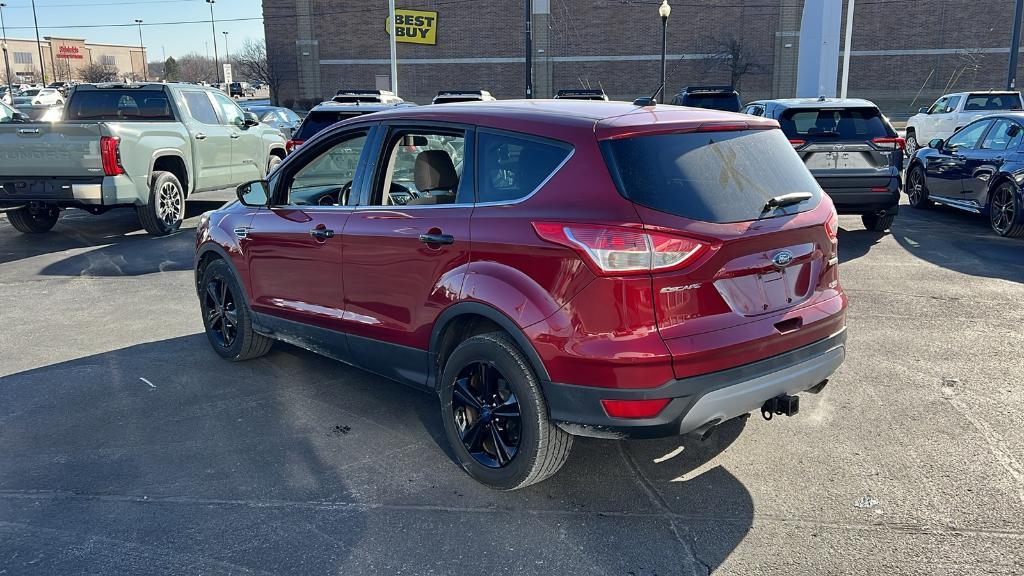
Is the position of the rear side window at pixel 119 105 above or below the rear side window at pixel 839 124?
above

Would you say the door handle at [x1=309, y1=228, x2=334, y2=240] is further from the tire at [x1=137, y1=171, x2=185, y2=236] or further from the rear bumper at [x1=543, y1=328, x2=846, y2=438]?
the tire at [x1=137, y1=171, x2=185, y2=236]

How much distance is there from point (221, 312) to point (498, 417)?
295 centimetres

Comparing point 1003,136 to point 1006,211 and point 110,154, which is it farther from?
point 110,154

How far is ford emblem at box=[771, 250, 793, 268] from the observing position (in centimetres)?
363

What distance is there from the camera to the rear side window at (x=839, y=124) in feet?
33.3

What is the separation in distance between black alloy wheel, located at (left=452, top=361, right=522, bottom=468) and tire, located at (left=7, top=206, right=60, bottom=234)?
392 inches

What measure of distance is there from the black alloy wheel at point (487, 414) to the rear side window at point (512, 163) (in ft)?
2.66

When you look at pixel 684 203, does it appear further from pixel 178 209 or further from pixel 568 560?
pixel 178 209

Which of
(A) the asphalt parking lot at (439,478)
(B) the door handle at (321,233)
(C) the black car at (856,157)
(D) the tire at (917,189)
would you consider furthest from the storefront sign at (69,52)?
(B) the door handle at (321,233)

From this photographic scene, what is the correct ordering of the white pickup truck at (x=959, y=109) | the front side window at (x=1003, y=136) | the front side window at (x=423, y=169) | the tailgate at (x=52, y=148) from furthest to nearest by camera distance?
1. the white pickup truck at (x=959, y=109)
2. the front side window at (x=1003, y=136)
3. the tailgate at (x=52, y=148)
4. the front side window at (x=423, y=169)

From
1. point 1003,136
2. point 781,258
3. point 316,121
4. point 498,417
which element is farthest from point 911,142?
point 498,417

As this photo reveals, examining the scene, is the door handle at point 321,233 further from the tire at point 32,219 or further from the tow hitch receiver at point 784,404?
the tire at point 32,219

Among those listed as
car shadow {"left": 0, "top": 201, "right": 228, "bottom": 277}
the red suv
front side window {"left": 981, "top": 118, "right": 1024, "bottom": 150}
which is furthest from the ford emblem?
front side window {"left": 981, "top": 118, "right": 1024, "bottom": 150}

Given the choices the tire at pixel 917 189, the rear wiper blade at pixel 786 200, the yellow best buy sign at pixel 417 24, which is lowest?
the tire at pixel 917 189
